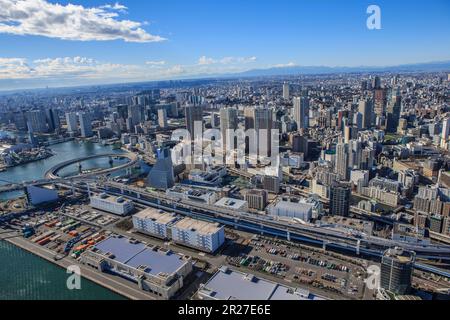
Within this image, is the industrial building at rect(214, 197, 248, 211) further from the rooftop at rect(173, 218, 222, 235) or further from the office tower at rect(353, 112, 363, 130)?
the office tower at rect(353, 112, 363, 130)

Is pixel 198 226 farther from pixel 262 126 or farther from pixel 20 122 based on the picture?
pixel 20 122

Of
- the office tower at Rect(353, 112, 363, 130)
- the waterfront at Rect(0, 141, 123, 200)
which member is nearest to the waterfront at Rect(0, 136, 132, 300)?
the waterfront at Rect(0, 141, 123, 200)

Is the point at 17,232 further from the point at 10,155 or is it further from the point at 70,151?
the point at 70,151

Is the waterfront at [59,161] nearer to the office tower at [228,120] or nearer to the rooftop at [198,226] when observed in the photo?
the office tower at [228,120]

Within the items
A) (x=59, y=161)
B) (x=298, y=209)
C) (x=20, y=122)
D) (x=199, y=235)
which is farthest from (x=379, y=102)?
(x=20, y=122)

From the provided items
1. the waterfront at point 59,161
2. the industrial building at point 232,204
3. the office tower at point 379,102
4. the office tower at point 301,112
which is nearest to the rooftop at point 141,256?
the industrial building at point 232,204
